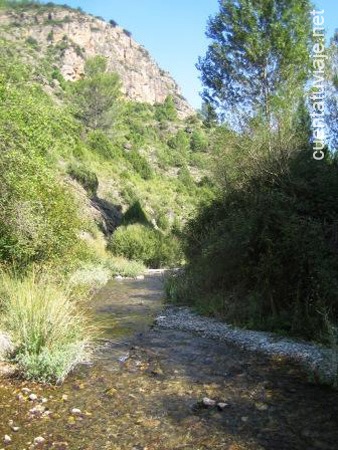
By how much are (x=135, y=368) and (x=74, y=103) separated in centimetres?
5353

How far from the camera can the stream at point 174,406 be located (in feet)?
15.0

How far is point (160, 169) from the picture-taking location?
58.1m

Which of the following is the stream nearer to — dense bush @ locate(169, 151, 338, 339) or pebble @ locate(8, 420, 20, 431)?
pebble @ locate(8, 420, 20, 431)

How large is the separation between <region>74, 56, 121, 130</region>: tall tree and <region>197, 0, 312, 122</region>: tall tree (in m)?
35.7

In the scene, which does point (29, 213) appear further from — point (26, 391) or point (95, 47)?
point (95, 47)

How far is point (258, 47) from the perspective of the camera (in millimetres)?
18562

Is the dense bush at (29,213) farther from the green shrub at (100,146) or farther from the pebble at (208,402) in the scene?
the green shrub at (100,146)

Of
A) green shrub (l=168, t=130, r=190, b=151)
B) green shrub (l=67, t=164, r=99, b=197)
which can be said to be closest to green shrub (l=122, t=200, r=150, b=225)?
green shrub (l=67, t=164, r=99, b=197)

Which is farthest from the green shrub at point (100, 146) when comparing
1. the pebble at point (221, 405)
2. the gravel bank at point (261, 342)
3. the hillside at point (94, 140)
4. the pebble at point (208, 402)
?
the pebble at point (221, 405)

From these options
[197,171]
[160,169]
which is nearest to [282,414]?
[160,169]

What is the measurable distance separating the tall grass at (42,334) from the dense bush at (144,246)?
2087 cm

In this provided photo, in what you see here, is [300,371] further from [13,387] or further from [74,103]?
[74,103]

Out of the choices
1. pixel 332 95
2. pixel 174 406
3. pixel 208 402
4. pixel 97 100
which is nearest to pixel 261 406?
pixel 208 402

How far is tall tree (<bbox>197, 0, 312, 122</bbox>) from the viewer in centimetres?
1808
